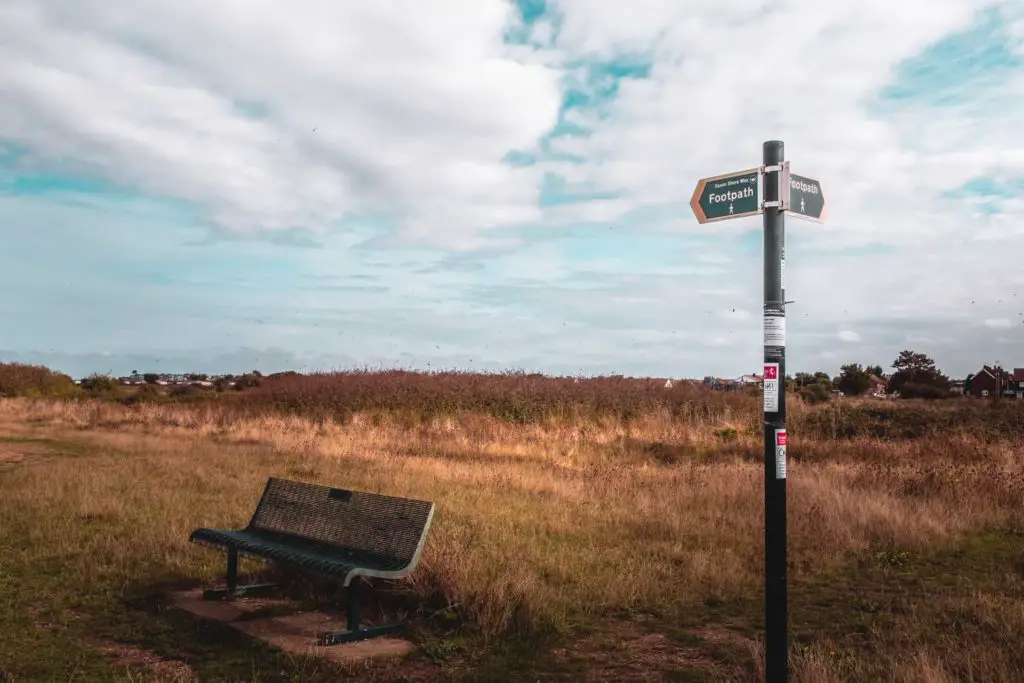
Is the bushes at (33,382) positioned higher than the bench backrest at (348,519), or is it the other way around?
the bushes at (33,382)

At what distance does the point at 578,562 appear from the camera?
6.74 meters

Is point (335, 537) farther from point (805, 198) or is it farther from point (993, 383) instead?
point (993, 383)

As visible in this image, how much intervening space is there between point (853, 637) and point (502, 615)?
2.26m

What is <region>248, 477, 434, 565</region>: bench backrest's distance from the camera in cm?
529

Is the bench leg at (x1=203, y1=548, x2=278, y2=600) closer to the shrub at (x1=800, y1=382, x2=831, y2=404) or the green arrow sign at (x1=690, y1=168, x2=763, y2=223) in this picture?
the green arrow sign at (x1=690, y1=168, x2=763, y2=223)

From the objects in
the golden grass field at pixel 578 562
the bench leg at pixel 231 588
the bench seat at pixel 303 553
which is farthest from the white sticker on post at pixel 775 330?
the bench leg at pixel 231 588

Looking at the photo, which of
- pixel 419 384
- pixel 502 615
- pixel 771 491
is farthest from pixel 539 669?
pixel 419 384

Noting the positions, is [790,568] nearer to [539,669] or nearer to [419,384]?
[539,669]

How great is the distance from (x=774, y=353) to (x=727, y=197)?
845mm

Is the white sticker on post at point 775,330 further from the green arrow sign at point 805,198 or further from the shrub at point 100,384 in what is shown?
the shrub at point 100,384

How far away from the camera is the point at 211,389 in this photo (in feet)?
128

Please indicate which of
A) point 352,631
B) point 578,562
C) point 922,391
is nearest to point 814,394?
point 922,391

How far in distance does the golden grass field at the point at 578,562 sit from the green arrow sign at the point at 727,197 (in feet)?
7.66

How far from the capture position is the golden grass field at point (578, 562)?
15.4 ft
